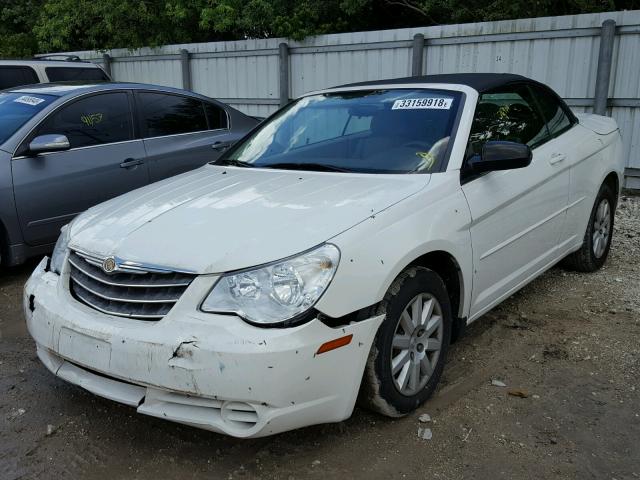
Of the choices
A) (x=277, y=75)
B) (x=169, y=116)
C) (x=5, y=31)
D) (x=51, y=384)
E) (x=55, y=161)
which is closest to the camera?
(x=51, y=384)

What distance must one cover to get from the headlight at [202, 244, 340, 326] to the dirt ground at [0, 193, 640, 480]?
0.73m

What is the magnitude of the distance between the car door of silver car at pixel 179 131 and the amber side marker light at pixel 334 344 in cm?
376

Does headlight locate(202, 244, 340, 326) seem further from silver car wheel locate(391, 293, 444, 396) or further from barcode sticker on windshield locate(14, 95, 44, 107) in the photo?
barcode sticker on windshield locate(14, 95, 44, 107)


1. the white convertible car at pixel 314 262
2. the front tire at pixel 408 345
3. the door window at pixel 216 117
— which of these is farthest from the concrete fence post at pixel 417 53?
the front tire at pixel 408 345

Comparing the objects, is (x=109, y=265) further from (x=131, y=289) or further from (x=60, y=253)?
(x=60, y=253)

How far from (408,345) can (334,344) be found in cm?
58

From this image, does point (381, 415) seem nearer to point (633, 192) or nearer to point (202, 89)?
point (633, 192)

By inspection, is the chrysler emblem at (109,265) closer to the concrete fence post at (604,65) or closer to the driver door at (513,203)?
the driver door at (513,203)

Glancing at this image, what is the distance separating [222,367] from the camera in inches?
93.5

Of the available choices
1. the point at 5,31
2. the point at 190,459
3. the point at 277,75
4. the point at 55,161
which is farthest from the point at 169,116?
the point at 5,31

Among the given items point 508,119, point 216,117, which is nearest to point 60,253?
point 508,119

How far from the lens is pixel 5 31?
18.1 meters

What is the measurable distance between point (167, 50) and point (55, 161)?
8590mm

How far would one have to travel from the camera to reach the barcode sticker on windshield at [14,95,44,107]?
5.43 meters
